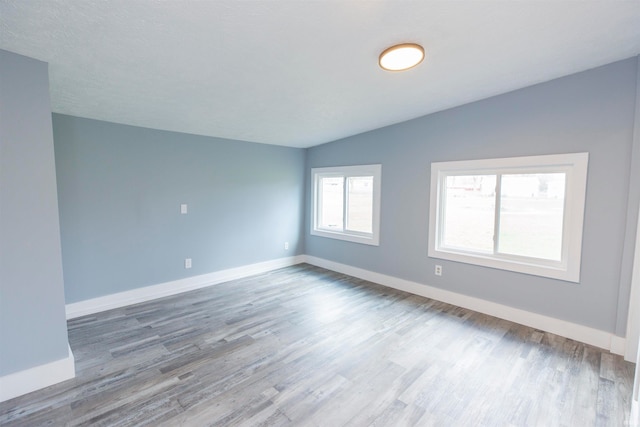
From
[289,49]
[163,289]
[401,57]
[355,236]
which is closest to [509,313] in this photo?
[355,236]

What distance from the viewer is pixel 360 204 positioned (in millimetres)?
4734

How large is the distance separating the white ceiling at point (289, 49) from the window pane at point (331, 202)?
200 cm

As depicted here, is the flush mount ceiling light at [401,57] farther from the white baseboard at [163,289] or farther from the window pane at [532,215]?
the white baseboard at [163,289]

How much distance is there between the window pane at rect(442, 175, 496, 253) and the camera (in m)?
3.40

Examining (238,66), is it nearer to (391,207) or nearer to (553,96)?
(391,207)

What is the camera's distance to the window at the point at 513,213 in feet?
9.16

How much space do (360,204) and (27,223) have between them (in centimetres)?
389

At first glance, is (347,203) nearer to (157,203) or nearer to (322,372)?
(157,203)

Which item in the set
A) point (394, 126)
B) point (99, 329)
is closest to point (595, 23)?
point (394, 126)

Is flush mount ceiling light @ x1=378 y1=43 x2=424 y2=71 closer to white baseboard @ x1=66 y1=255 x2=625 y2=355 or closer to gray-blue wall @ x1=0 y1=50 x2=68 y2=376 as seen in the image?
gray-blue wall @ x1=0 y1=50 x2=68 y2=376

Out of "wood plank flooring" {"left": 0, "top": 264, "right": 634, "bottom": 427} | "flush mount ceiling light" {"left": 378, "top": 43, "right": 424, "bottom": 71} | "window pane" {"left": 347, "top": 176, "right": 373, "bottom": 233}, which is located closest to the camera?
"wood plank flooring" {"left": 0, "top": 264, "right": 634, "bottom": 427}

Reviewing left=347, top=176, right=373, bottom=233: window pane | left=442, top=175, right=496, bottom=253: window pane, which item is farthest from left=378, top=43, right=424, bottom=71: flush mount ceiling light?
left=347, top=176, right=373, bottom=233: window pane

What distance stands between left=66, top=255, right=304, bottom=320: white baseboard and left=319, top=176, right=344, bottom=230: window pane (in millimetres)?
1103

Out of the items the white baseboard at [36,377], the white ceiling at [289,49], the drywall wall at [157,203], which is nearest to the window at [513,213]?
the white ceiling at [289,49]
